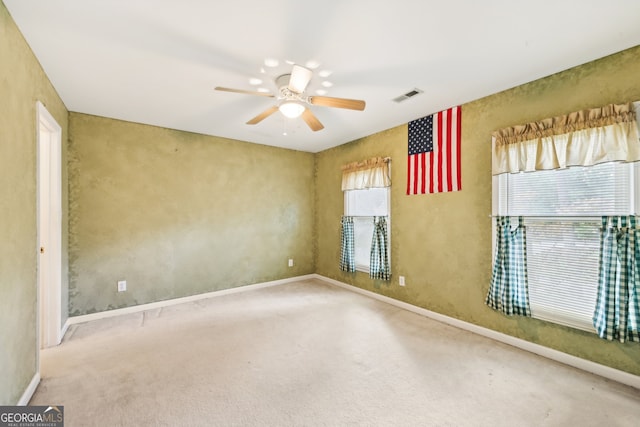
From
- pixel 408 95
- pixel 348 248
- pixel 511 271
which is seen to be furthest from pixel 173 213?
pixel 511 271

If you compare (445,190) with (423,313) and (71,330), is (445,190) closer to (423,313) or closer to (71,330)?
(423,313)

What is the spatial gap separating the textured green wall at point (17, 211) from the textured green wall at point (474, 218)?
3.70 metres

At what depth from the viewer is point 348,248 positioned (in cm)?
455

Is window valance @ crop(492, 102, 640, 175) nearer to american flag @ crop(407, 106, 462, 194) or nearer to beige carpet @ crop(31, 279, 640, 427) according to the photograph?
american flag @ crop(407, 106, 462, 194)

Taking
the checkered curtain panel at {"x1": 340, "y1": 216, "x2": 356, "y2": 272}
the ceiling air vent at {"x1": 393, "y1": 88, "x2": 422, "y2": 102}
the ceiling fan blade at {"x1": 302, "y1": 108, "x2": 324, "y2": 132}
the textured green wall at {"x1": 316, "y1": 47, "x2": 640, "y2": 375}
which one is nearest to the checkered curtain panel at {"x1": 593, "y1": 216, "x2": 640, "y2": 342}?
the textured green wall at {"x1": 316, "y1": 47, "x2": 640, "y2": 375}

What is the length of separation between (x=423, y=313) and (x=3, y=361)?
3715 mm

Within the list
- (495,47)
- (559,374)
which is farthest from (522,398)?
(495,47)

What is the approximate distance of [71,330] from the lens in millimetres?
3066

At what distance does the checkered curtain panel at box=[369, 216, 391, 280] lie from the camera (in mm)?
3922

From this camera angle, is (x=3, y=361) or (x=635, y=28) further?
(x=635, y=28)

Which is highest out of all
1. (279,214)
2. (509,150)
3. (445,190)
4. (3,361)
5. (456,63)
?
(456,63)

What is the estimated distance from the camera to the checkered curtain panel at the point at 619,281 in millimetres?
1964

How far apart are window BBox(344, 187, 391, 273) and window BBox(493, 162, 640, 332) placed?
1.69m

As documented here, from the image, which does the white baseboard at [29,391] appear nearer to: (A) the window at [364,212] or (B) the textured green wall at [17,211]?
(B) the textured green wall at [17,211]
